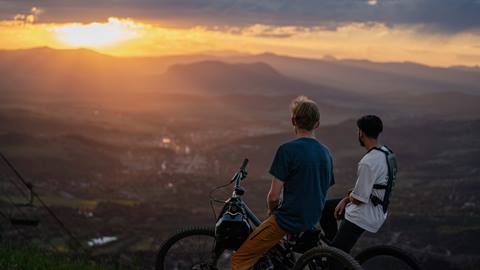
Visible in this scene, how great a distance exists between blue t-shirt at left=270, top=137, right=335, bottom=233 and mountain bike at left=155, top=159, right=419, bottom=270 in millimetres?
371

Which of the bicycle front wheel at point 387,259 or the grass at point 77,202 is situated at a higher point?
the bicycle front wheel at point 387,259

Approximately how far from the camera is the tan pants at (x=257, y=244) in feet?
23.6

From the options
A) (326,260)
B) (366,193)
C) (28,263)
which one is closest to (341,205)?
(366,193)

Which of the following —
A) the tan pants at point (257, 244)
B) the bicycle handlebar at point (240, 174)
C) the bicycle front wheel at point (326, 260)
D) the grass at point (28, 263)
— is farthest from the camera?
the grass at point (28, 263)

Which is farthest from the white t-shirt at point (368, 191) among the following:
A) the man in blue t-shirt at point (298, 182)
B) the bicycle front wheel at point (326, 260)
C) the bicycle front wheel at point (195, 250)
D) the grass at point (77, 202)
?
the grass at point (77, 202)

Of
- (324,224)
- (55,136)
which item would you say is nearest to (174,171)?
(55,136)

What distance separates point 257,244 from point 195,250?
116 centimetres

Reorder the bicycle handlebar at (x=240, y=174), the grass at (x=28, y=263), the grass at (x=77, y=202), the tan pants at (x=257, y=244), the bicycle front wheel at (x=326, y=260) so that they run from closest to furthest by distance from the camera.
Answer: the bicycle front wheel at (x=326, y=260) < the tan pants at (x=257, y=244) < the bicycle handlebar at (x=240, y=174) < the grass at (x=28, y=263) < the grass at (x=77, y=202)

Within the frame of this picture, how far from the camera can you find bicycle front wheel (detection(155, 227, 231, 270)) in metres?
7.89

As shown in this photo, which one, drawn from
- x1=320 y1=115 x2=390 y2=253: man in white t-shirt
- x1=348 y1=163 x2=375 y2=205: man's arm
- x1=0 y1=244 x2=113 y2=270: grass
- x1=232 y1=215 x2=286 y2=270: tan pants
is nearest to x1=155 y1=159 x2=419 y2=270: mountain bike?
x1=232 y1=215 x2=286 y2=270: tan pants

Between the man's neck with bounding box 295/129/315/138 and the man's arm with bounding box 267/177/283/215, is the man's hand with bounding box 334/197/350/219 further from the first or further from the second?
the man's neck with bounding box 295/129/315/138

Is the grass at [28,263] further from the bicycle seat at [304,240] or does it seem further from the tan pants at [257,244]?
the bicycle seat at [304,240]

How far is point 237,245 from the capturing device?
758 centimetres

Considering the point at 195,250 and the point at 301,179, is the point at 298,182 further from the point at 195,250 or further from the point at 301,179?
the point at 195,250
